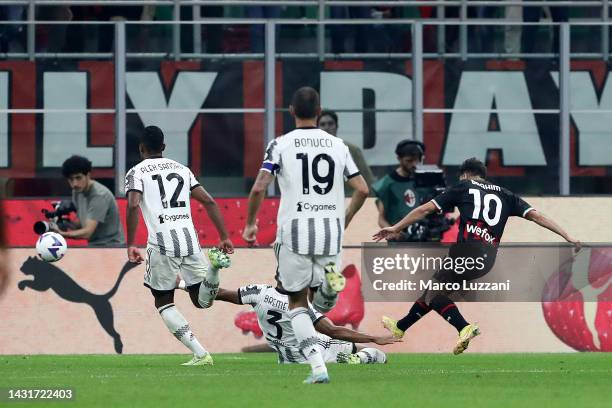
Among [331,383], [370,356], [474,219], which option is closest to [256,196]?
[331,383]

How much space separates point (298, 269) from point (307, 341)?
62 cm

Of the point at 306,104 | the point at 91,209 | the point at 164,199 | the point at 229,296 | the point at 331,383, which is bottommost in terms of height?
the point at 331,383

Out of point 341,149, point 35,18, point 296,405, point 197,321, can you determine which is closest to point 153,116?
point 35,18

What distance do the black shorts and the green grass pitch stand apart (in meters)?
0.74

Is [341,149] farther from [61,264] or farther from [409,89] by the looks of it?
[409,89]

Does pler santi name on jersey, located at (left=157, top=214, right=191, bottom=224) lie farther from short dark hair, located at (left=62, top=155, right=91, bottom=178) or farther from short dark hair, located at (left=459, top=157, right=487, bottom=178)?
short dark hair, located at (left=62, top=155, right=91, bottom=178)

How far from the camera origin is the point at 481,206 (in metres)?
14.9

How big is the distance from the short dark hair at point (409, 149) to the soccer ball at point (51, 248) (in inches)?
149

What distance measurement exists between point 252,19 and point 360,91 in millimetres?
1732

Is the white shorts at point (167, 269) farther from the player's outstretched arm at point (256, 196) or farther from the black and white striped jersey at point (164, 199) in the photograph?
the player's outstretched arm at point (256, 196)

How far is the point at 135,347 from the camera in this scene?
1678cm

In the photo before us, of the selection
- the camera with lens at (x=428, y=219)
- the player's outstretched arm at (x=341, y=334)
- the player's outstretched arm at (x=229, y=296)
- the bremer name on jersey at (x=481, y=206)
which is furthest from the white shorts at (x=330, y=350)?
the camera with lens at (x=428, y=219)

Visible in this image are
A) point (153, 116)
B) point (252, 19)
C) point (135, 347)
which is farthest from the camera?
point (252, 19)

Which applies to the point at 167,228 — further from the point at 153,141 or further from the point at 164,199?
the point at 153,141
